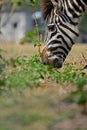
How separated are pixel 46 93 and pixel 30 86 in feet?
2.11

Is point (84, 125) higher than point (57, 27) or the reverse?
the reverse

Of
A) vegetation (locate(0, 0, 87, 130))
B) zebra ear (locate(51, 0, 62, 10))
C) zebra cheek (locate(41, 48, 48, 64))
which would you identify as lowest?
vegetation (locate(0, 0, 87, 130))

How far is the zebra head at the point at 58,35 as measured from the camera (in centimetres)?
781

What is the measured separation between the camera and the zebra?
7.81 m

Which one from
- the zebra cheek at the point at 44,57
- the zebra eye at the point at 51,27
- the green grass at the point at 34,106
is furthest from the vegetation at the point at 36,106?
the zebra eye at the point at 51,27

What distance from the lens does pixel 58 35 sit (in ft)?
26.1

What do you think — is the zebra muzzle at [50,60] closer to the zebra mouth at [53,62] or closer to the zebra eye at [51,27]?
the zebra mouth at [53,62]

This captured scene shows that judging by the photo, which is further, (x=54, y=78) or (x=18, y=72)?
(x=54, y=78)

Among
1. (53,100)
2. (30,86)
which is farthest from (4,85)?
(53,100)

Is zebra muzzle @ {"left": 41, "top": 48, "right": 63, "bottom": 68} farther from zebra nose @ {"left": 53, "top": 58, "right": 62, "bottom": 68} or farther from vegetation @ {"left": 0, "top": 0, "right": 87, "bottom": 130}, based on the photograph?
vegetation @ {"left": 0, "top": 0, "right": 87, "bottom": 130}

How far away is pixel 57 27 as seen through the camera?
26.2 feet

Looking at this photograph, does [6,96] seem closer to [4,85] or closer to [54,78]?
[4,85]

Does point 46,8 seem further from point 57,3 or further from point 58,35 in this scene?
point 58,35

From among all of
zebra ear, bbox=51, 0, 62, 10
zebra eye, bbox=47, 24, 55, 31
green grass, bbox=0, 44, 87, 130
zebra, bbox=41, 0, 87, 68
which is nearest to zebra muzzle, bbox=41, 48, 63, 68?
zebra, bbox=41, 0, 87, 68
